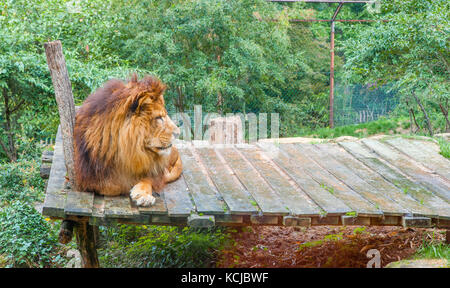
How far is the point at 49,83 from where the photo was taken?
7.63 metres

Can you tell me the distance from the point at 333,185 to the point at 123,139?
1967 mm

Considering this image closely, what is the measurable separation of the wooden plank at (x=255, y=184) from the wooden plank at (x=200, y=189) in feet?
1.01

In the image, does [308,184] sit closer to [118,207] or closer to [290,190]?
[290,190]

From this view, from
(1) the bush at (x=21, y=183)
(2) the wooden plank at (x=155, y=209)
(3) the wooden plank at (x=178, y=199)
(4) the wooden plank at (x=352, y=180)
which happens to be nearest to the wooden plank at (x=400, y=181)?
(4) the wooden plank at (x=352, y=180)

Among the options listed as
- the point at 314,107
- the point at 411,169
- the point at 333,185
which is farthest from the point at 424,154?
the point at 314,107

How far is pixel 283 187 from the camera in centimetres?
420

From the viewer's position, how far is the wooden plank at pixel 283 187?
3662 mm

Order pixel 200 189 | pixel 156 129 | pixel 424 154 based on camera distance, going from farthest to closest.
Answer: pixel 424 154
pixel 200 189
pixel 156 129

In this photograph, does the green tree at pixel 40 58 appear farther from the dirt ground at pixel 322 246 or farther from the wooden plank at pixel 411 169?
the wooden plank at pixel 411 169

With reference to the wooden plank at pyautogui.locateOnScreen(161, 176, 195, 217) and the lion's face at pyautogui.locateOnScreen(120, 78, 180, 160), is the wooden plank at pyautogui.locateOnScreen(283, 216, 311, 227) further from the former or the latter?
the lion's face at pyautogui.locateOnScreen(120, 78, 180, 160)

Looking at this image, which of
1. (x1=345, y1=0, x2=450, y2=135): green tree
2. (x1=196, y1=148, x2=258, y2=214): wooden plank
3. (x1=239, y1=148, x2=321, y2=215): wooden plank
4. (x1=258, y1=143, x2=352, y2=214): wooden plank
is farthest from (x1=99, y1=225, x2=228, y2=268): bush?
(x1=345, y1=0, x2=450, y2=135): green tree

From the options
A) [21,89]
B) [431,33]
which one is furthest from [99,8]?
[431,33]

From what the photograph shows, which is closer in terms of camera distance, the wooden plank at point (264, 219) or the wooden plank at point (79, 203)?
the wooden plank at point (79, 203)

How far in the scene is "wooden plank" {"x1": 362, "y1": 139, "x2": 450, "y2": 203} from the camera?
171 inches
